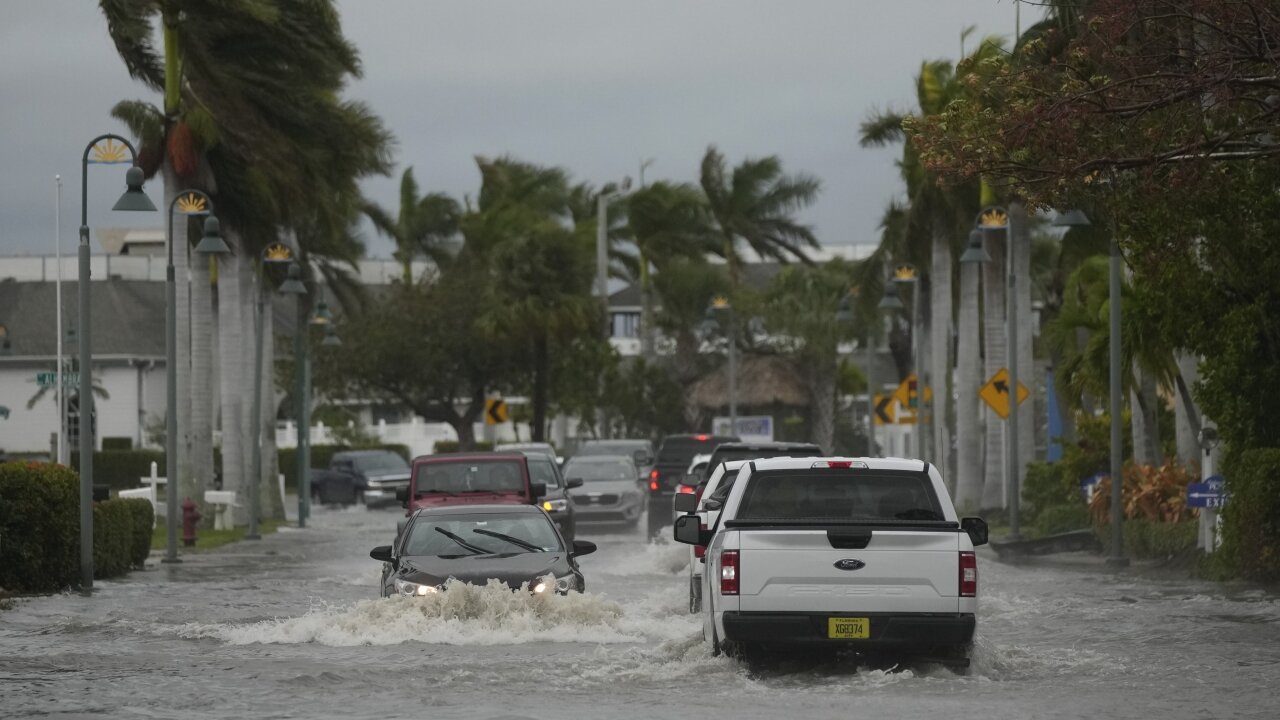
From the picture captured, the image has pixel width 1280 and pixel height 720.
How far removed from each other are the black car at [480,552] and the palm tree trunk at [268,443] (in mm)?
32026

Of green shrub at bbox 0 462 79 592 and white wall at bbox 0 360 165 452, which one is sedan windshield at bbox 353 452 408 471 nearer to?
white wall at bbox 0 360 165 452

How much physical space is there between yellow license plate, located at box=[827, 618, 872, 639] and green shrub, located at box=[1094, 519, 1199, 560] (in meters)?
16.8

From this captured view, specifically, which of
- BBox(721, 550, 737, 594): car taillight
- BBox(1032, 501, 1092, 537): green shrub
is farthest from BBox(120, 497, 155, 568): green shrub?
BBox(721, 550, 737, 594): car taillight

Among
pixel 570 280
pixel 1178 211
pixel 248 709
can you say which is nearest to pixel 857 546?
pixel 248 709

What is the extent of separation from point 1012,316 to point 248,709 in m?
24.8

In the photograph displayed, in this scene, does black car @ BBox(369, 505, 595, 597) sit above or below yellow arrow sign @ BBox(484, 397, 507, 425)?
below

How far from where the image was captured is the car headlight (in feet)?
63.3

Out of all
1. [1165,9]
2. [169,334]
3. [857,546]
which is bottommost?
[857,546]

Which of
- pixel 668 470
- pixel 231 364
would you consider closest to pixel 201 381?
pixel 231 364

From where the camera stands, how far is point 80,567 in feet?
89.0

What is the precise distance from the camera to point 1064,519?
38312mm

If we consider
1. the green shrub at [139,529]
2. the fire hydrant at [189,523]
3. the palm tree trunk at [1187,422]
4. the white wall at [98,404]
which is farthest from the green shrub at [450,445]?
the palm tree trunk at [1187,422]

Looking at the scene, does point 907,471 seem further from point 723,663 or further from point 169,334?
point 169,334

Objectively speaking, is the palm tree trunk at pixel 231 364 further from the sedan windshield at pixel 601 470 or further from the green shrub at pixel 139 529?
the green shrub at pixel 139 529
